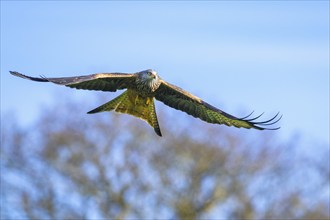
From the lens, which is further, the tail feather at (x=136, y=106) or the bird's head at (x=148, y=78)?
the tail feather at (x=136, y=106)

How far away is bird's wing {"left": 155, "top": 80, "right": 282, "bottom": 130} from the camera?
50.8 ft

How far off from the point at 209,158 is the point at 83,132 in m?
4.48

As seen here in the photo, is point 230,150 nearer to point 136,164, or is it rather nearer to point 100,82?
point 136,164

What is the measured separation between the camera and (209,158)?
38969 mm

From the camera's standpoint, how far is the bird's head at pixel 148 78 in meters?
14.9

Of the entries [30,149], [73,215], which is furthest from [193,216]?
[30,149]

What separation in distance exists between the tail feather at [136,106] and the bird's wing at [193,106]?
0.47 m

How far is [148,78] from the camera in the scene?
48.8 ft

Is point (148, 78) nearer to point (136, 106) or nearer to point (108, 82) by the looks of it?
point (136, 106)

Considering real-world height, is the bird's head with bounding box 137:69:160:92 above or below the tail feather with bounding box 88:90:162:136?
above

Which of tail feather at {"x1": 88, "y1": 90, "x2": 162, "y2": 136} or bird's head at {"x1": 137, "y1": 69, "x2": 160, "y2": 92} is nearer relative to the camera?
bird's head at {"x1": 137, "y1": 69, "x2": 160, "y2": 92}

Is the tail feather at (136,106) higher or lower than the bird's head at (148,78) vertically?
lower

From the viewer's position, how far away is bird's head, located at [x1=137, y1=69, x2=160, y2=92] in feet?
48.8

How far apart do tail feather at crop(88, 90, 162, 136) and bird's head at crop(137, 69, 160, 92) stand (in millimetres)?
201
